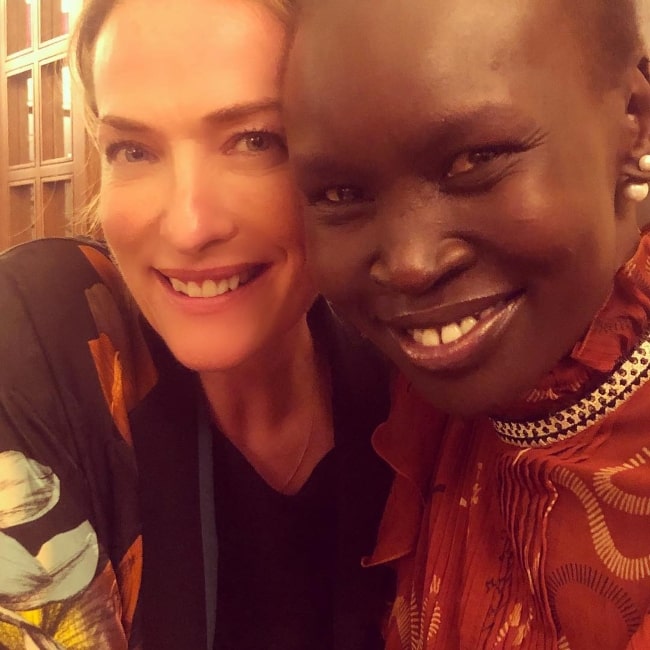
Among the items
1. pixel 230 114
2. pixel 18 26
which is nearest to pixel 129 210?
pixel 230 114

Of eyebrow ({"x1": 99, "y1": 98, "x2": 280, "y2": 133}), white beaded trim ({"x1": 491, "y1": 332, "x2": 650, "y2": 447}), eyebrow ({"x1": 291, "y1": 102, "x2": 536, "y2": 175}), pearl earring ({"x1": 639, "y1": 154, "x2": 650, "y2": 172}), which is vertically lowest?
white beaded trim ({"x1": 491, "y1": 332, "x2": 650, "y2": 447})

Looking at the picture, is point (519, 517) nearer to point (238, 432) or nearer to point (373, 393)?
point (373, 393)

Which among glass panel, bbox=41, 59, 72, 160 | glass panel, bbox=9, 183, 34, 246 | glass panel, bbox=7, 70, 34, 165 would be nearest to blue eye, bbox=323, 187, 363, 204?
glass panel, bbox=41, 59, 72, 160

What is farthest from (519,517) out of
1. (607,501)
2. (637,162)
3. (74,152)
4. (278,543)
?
(74,152)

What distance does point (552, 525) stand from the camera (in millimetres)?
680

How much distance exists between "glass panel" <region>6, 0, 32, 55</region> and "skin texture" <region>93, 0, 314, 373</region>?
2.58 meters

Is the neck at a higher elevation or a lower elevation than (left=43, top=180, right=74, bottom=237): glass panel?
lower

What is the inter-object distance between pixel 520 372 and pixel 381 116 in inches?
9.1

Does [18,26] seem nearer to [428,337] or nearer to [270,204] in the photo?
[270,204]

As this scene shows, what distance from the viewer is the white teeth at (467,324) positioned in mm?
634

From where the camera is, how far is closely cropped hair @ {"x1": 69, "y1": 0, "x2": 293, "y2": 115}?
918 mm

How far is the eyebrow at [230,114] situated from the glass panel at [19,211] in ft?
8.80

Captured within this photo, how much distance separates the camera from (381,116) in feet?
1.98

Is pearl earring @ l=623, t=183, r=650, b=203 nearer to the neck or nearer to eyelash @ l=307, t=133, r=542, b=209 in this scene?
eyelash @ l=307, t=133, r=542, b=209
